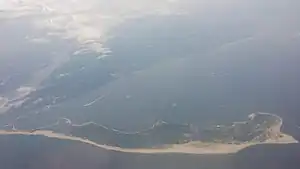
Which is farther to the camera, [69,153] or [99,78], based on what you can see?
[99,78]

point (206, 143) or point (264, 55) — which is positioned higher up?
point (264, 55)

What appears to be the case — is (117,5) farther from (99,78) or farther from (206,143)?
(206,143)

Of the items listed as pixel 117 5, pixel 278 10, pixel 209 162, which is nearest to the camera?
pixel 209 162

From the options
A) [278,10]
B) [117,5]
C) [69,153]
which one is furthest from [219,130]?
[117,5]

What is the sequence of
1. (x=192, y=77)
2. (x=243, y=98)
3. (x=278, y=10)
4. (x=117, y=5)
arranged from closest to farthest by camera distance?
(x=243, y=98), (x=192, y=77), (x=278, y=10), (x=117, y=5)

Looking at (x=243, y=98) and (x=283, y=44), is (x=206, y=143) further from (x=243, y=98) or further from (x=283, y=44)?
(x=283, y=44)

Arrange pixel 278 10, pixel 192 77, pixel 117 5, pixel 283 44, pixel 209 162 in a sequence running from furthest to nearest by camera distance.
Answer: pixel 117 5 → pixel 278 10 → pixel 283 44 → pixel 192 77 → pixel 209 162

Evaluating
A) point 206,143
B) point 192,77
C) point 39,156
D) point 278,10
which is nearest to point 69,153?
point 39,156

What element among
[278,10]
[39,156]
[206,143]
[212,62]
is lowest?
[39,156]

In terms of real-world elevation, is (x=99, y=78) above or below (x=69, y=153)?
above
